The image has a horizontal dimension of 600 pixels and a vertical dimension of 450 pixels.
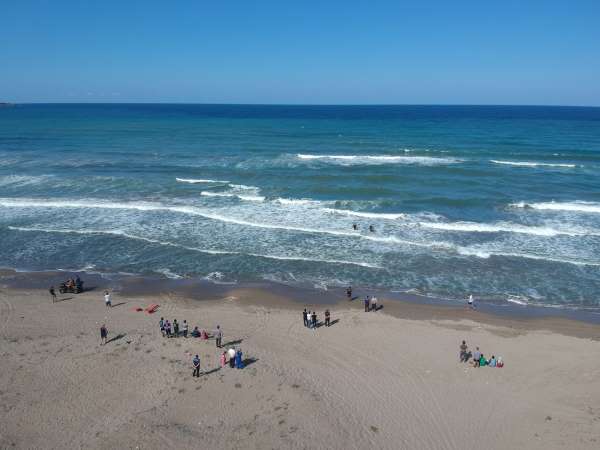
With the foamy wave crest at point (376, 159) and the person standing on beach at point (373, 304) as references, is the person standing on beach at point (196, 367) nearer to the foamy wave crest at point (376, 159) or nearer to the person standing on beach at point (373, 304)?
the person standing on beach at point (373, 304)

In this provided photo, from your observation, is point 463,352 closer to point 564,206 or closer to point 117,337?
point 117,337

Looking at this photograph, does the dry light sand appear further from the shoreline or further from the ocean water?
the ocean water

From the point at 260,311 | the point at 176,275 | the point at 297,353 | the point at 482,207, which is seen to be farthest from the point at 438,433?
the point at 482,207

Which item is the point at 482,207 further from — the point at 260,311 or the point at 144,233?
the point at 144,233

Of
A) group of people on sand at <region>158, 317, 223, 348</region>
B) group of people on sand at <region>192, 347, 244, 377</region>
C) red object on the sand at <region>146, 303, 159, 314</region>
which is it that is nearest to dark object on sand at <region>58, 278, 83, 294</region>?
red object on the sand at <region>146, 303, 159, 314</region>

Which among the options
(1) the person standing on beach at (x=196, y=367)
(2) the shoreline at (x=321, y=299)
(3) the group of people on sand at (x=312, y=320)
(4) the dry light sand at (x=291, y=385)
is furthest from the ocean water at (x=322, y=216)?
(1) the person standing on beach at (x=196, y=367)
